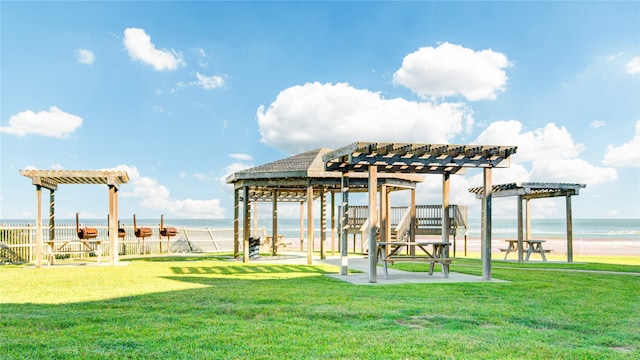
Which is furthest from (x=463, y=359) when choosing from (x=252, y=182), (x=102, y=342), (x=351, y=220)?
(x=351, y=220)

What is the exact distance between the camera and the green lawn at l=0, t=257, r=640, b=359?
5.32 m

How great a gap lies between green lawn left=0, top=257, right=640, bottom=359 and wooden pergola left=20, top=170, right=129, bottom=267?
4.16 m

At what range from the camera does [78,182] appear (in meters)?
16.9

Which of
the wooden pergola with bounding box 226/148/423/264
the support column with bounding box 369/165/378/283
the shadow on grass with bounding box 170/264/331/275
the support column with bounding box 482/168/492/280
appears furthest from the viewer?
the wooden pergola with bounding box 226/148/423/264

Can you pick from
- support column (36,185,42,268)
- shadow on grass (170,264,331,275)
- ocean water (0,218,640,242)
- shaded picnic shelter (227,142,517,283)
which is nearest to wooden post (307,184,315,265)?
shaded picnic shelter (227,142,517,283)

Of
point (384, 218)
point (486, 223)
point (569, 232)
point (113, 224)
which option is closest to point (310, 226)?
point (384, 218)

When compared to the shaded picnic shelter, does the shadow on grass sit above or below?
below

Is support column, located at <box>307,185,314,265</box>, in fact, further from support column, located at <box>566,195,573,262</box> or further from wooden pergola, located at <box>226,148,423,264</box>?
support column, located at <box>566,195,573,262</box>

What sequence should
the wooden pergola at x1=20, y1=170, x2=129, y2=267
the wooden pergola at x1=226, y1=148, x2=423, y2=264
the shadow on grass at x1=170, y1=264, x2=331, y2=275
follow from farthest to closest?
the wooden pergola at x1=226, y1=148, x2=423, y2=264
the wooden pergola at x1=20, y1=170, x2=129, y2=267
the shadow on grass at x1=170, y1=264, x2=331, y2=275

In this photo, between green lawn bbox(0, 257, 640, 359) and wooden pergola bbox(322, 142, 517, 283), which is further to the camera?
wooden pergola bbox(322, 142, 517, 283)

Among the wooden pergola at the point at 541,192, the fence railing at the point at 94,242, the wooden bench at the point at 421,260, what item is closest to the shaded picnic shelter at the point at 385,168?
the wooden bench at the point at 421,260

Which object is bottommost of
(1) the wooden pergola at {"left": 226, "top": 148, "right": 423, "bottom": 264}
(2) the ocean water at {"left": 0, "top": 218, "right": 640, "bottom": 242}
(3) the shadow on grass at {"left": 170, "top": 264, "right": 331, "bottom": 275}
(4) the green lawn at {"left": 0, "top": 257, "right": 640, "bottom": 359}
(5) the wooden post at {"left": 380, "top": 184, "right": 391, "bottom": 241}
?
(2) the ocean water at {"left": 0, "top": 218, "right": 640, "bottom": 242}

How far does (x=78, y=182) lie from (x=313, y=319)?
1294cm

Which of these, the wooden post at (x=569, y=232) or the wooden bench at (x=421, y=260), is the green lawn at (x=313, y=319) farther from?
the wooden post at (x=569, y=232)
